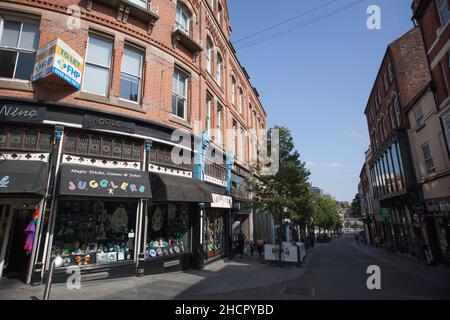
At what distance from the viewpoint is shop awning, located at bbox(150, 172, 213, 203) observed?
9695 millimetres

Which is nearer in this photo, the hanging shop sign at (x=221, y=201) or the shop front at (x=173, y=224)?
the shop front at (x=173, y=224)

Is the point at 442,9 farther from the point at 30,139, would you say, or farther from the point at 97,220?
the point at 30,139

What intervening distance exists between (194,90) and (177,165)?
441 cm

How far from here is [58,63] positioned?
8.15m

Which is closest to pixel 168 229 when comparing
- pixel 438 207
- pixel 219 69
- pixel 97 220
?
pixel 97 220

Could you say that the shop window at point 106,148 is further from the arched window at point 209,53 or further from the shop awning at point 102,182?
the arched window at point 209,53

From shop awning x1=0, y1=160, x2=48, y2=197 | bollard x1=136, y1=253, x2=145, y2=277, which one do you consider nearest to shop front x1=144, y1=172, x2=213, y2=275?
bollard x1=136, y1=253, x2=145, y2=277

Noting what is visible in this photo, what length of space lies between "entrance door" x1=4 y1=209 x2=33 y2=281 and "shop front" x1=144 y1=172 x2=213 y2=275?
153 inches

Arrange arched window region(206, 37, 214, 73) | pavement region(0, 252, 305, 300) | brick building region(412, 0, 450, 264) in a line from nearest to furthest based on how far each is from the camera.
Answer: pavement region(0, 252, 305, 300)
brick building region(412, 0, 450, 264)
arched window region(206, 37, 214, 73)

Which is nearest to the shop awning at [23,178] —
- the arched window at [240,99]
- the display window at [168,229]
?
the display window at [168,229]

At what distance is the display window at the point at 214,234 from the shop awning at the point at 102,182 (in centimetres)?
513

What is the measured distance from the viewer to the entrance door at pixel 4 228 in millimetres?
8031

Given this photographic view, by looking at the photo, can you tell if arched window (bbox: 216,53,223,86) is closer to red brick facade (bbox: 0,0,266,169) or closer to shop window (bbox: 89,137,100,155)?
red brick facade (bbox: 0,0,266,169)

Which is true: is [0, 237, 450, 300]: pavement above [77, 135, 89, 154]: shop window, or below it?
below
